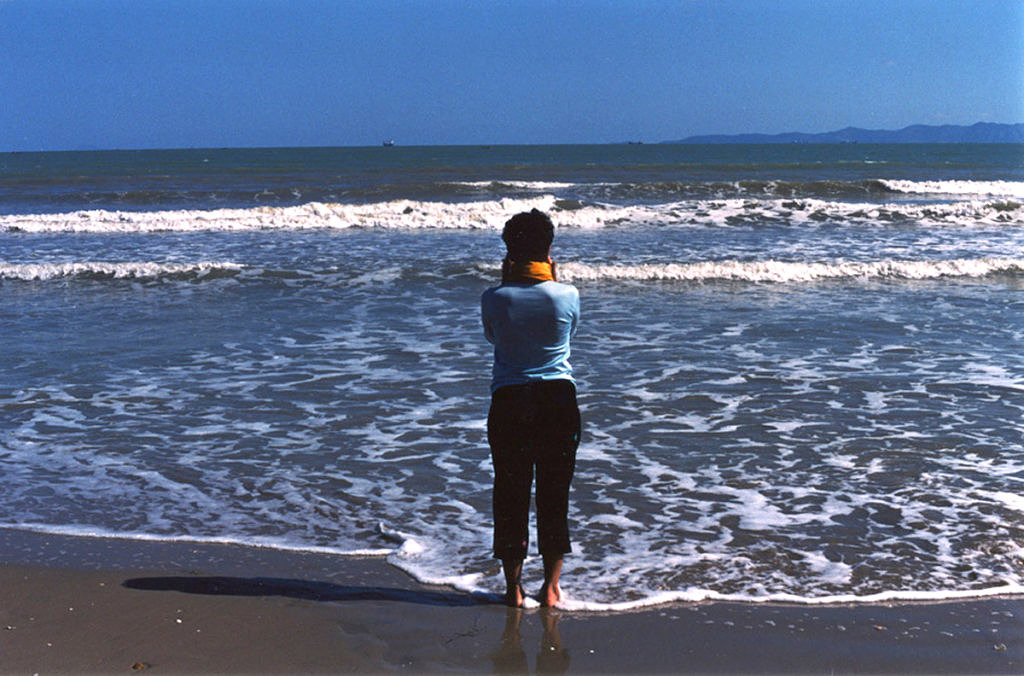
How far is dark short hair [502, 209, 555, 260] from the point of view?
4062 millimetres

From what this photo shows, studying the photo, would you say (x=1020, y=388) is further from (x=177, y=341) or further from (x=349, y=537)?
(x=177, y=341)

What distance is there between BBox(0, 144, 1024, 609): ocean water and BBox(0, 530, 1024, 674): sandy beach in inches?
9.1

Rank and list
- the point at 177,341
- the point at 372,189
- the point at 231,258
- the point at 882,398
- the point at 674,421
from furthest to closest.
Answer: the point at 372,189 → the point at 231,258 → the point at 177,341 → the point at 882,398 → the point at 674,421

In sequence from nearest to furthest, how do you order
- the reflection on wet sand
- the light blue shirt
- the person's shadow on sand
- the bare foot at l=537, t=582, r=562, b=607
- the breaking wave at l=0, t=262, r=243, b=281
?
the reflection on wet sand < the light blue shirt < the bare foot at l=537, t=582, r=562, b=607 < the person's shadow on sand < the breaking wave at l=0, t=262, r=243, b=281

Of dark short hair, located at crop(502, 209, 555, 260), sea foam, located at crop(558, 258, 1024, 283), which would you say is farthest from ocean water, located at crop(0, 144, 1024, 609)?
dark short hair, located at crop(502, 209, 555, 260)

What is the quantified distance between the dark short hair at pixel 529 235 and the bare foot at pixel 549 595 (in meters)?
1.42

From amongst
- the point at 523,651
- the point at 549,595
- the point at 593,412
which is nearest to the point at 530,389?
the point at 549,595

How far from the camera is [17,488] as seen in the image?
5898 mm

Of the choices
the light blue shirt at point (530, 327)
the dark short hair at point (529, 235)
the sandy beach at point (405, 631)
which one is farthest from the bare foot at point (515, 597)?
the dark short hair at point (529, 235)

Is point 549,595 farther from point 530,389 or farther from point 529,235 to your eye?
point 529,235

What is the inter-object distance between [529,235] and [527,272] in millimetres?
153

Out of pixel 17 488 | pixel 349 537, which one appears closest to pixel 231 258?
pixel 17 488

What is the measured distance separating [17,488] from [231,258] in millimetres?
11936

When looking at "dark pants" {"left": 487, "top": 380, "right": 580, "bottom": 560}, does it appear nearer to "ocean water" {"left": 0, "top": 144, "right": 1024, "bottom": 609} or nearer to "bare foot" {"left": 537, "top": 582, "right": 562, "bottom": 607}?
"bare foot" {"left": 537, "top": 582, "right": 562, "bottom": 607}
